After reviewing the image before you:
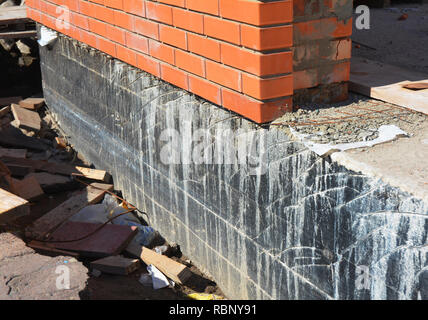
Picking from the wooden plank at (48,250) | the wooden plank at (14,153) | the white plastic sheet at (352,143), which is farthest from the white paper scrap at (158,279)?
the wooden plank at (14,153)

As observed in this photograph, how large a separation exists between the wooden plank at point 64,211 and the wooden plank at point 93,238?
130mm

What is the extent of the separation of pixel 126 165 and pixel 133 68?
1041 millimetres

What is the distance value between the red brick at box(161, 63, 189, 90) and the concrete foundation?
3.8 inches

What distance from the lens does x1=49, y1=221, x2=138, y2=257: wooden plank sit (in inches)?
182

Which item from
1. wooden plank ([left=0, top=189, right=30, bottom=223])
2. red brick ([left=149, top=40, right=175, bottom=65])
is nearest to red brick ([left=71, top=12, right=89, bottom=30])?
red brick ([left=149, top=40, right=175, bottom=65])

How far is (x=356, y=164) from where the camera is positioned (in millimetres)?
2580

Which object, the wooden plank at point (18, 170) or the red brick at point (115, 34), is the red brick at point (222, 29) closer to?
the red brick at point (115, 34)

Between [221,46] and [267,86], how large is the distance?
0.46 metres

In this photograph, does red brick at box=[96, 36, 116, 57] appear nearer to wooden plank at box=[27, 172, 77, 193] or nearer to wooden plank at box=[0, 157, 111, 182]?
wooden plank at box=[0, 157, 111, 182]

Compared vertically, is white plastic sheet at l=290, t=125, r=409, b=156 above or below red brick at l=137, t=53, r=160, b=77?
below

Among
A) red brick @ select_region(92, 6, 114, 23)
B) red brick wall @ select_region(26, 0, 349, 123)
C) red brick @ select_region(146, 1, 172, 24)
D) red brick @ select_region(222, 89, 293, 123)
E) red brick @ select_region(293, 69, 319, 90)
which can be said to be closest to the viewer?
red brick wall @ select_region(26, 0, 349, 123)

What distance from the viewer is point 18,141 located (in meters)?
6.68

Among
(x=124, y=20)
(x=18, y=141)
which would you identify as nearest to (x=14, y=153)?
(x=18, y=141)

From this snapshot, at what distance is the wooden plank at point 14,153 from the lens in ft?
20.7
